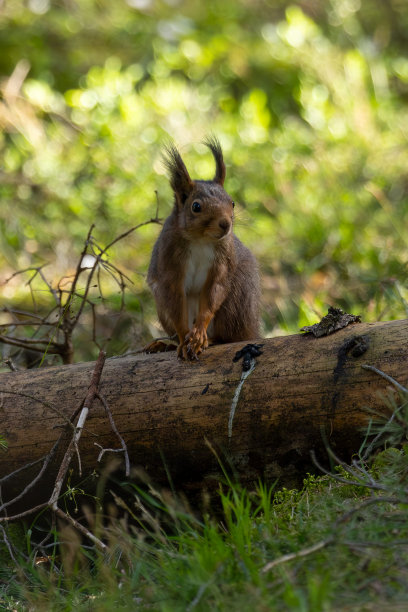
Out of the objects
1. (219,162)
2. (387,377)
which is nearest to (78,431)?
(387,377)

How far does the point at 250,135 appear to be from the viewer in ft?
19.1

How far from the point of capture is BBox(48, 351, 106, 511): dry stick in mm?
2006

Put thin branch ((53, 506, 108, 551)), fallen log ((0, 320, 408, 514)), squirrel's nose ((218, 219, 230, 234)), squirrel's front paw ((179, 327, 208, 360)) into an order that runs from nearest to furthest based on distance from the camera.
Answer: thin branch ((53, 506, 108, 551)), fallen log ((0, 320, 408, 514)), squirrel's front paw ((179, 327, 208, 360)), squirrel's nose ((218, 219, 230, 234))

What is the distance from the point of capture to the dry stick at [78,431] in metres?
2.01

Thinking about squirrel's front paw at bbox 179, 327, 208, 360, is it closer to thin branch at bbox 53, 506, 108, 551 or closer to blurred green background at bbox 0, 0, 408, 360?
thin branch at bbox 53, 506, 108, 551

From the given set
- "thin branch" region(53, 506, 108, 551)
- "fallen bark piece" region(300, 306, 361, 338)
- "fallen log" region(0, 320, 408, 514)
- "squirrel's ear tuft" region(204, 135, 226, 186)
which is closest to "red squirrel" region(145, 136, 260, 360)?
"squirrel's ear tuft" region(204, 135, 226, 186)

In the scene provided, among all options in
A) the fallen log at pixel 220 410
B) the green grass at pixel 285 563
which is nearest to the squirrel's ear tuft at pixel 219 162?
the fallen log at pixel 220 410

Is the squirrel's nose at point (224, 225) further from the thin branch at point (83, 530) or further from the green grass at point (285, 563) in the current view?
the thin branch at point (83, 530)

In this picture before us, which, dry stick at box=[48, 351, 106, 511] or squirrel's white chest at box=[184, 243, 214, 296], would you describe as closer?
dry stick at box=[48, 351, 106, 511]

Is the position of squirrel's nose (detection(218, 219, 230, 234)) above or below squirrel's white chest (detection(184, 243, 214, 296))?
above

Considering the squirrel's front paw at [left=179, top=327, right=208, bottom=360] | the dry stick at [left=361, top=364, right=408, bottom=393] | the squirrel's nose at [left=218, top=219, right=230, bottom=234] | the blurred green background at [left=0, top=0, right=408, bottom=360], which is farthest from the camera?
the blurred green background at [left=0, top=0, right=408, bottom=360]

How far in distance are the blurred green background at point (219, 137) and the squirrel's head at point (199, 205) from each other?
39.9 inches

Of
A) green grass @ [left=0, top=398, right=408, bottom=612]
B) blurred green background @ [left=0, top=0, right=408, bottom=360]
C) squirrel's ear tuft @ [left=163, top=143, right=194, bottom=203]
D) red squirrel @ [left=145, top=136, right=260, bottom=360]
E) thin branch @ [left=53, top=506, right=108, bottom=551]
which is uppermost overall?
blurred green background @ [left=0, top=0, right=408, bottom=360]

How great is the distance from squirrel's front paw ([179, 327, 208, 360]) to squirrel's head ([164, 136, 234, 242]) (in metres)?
0.42
